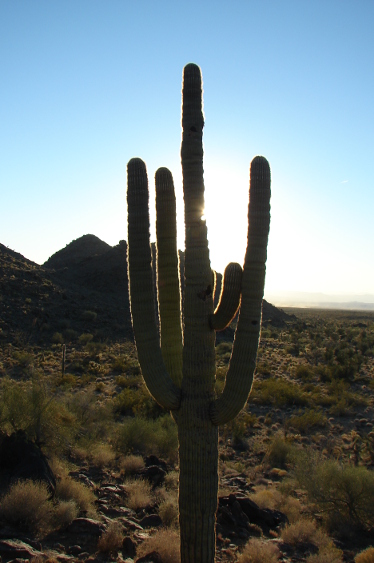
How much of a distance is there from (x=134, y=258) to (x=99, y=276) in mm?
45504

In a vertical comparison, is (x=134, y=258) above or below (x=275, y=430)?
above

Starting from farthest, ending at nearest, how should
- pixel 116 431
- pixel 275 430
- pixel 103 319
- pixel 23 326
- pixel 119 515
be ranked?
pixel 103 319
pixel 23 326
pixel 275 430
pixel 116 431
pixel 119 515

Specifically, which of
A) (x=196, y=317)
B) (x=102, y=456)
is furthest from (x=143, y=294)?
(x=102, y=456)

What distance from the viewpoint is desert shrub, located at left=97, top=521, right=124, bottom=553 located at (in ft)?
23.6

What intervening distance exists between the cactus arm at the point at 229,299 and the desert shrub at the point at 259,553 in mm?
3851

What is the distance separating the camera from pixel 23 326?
3228 cm

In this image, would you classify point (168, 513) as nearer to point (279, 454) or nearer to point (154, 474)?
point (154, 474)

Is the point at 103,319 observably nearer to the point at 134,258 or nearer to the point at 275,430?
the point at 275,430

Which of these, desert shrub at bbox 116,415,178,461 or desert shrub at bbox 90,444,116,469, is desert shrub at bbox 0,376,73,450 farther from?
desert shrub at bbox 116,415,178,461

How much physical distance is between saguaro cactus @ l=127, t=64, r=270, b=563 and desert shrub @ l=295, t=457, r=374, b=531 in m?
4.29

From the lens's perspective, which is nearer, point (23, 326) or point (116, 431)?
Answer: point (116, 431)

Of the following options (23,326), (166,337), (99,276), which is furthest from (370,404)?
(99,276)

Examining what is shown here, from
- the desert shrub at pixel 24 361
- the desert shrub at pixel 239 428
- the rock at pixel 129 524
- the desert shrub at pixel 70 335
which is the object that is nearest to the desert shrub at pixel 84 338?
the desert shrub at pixel 70 335

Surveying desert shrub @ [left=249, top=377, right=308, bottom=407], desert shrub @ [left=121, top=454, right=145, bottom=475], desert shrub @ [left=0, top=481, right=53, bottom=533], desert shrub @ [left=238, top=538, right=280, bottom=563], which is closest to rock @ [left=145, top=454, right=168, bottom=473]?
desert shrub @ [left=121, top=454, right=145, bottom=475]
